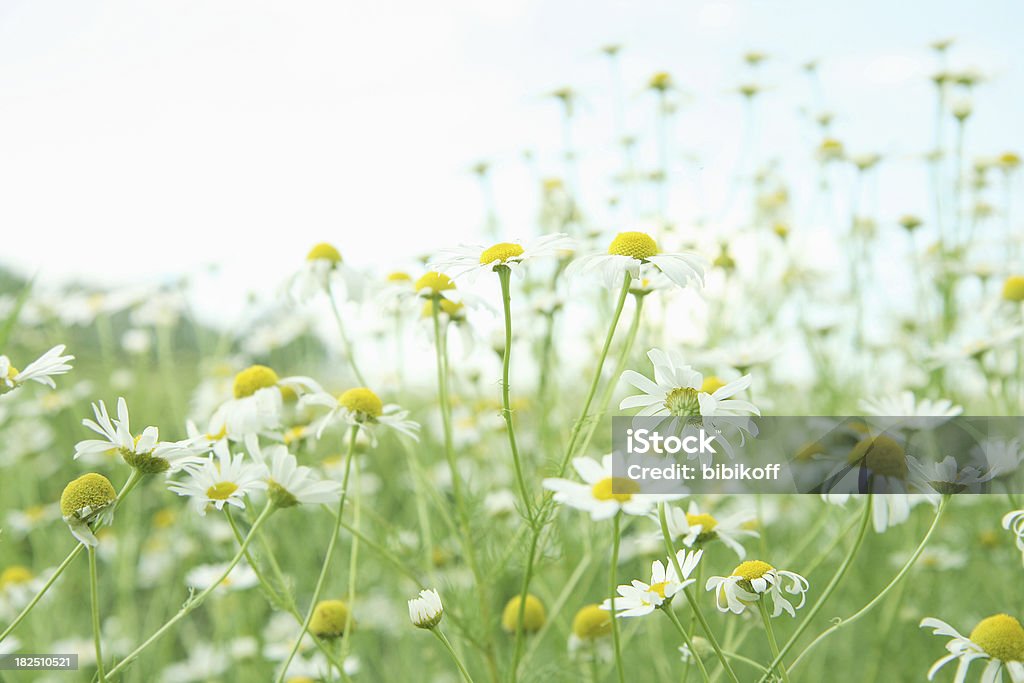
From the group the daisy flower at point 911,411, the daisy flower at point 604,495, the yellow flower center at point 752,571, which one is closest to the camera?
the daisy flower at point 604,495

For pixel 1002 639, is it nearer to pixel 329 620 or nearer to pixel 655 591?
pixel 655 591

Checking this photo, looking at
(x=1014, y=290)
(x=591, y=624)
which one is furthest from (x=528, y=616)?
(x=1014, y=290)

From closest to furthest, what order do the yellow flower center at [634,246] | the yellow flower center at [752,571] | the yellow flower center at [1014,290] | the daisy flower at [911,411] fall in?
the yellow flower center at [752,571]
the yellow flower center at [634,246]
the daisy flower at [911,411]
the yellow flower center at [1014,290]

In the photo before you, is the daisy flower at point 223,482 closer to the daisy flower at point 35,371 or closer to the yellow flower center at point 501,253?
the daisy flower at point 35,371

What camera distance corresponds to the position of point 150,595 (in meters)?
2.83

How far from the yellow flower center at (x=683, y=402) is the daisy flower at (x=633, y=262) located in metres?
0.10

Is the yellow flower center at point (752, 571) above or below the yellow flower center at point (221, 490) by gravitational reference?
below

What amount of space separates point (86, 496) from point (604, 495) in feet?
1.49

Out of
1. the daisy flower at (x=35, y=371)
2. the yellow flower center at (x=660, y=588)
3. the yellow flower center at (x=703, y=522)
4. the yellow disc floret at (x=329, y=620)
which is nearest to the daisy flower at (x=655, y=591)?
the yellow flower center at (x=660, y=588)

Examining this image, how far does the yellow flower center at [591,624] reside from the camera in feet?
A: 3.63

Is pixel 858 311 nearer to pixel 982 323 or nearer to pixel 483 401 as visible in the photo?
pixel 982 323

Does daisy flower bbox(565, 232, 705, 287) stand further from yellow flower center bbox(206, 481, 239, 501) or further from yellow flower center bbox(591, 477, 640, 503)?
yellow flower center bbox(206, 481, 239, 501)

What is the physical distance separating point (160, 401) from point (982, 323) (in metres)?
3.36

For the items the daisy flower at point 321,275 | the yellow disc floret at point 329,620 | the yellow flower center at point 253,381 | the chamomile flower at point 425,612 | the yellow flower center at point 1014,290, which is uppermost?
the daisy flower at point 321,275
